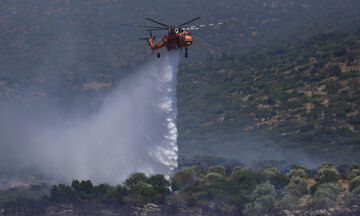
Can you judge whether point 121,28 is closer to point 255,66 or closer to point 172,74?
point 255,66

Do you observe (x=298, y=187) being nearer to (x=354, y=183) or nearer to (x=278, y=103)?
(x=354, y=183)

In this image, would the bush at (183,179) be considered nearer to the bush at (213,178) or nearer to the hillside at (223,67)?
the bush at (213,178)

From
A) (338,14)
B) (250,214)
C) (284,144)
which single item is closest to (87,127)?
(284,144)

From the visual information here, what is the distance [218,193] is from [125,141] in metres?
13.7

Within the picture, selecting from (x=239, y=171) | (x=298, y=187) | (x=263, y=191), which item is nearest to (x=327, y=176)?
(x=298, y=187)

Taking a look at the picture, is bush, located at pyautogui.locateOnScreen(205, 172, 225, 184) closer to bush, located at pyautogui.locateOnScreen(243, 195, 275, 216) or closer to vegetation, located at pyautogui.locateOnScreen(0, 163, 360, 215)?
vegetation, located at pyautogui.locateOnScreen(0, 163, 360, 215)

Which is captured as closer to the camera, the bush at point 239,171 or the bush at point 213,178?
the bush at point 213,178

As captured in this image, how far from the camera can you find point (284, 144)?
112438 millimetres

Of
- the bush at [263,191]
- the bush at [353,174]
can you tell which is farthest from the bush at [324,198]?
the bush at [353,174]

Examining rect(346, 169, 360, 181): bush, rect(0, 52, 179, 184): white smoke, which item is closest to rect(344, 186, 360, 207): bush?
rect(346, 169, 360, 181): bush

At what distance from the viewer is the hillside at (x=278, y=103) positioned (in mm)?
110500

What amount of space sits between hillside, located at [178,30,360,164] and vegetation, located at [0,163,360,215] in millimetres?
29035

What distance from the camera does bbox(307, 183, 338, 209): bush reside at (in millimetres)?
63812

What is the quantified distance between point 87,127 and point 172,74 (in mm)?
32366
